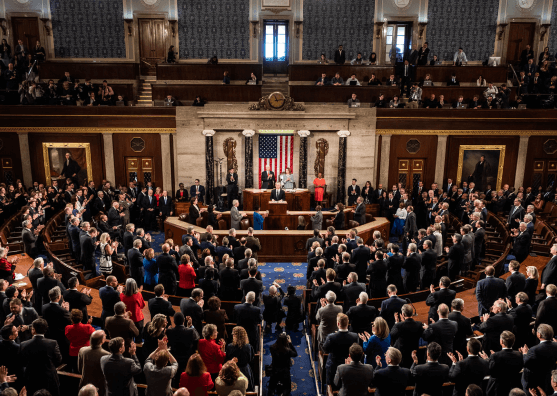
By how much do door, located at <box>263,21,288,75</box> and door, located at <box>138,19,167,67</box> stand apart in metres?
4.18

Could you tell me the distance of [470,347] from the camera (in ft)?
15.7

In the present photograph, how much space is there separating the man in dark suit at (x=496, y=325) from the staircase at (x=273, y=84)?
13.0 metres

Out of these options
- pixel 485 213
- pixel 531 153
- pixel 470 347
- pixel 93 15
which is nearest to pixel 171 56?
pixel 93 15

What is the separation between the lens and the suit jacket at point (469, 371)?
15.6 ft

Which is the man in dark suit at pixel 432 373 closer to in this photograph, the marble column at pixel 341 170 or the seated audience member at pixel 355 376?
the seated audience member at pixel 355 376

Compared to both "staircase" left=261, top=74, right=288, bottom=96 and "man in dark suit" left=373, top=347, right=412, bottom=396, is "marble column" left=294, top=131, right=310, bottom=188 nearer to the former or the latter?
"staircase" left=261, top=74, right=288, bottom=96

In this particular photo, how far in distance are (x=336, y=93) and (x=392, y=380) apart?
13005mm

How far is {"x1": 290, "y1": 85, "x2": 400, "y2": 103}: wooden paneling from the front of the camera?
16.2 meters

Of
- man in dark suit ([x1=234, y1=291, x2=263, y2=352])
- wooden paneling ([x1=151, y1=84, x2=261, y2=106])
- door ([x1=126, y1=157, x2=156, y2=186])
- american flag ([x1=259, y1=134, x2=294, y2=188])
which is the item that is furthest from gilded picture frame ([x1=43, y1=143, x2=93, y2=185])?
man in dark suit ([x1=234, y1=291, x2=263, y2=352])

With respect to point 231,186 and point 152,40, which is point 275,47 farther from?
point 231,186

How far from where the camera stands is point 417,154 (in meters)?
16.4

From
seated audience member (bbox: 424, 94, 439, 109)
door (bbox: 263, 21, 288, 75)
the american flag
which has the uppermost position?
door (bbox: 263, 21, 288, 75)

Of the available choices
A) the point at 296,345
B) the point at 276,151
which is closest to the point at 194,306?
the point at 296,345

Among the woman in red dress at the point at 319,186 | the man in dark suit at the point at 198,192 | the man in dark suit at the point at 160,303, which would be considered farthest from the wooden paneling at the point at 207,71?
the man in dark suit at the point at 160,303
